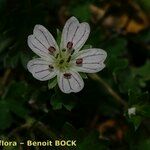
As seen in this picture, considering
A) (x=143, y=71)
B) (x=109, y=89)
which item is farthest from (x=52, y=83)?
(x=143, y=71)

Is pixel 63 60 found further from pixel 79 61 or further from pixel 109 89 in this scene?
pixel 109 89

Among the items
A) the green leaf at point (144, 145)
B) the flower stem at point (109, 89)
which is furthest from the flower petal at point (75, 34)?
the green leaf at point (144, 145)

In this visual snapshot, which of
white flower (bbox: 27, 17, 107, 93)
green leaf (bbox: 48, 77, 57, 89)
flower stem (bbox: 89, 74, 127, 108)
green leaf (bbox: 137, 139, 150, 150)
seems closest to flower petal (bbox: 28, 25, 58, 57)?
white flower (bbox: 27, 17, 107, 93)

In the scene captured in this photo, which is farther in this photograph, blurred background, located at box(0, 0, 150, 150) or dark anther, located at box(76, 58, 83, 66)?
blurred background, located at box(0, 0, 150, 150)

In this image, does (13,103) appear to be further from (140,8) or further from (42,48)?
(140,8)

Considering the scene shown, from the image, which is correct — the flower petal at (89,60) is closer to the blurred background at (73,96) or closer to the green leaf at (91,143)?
the blurred background at (73,96)

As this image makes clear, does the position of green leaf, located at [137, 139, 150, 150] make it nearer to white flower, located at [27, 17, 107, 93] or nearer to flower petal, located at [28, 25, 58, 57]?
white flower, located at [27, 17, 107, 93]
